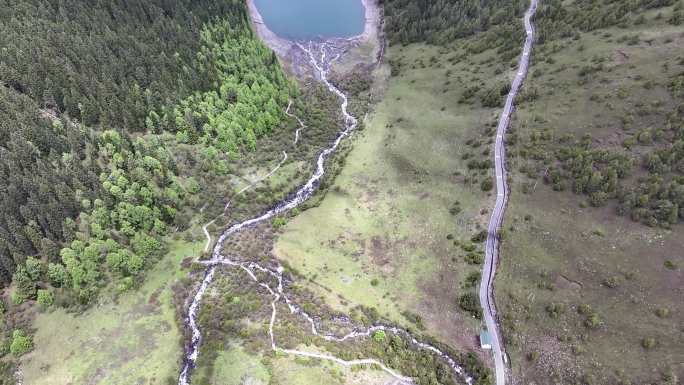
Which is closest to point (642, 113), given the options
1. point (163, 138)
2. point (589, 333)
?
point (589, 333)

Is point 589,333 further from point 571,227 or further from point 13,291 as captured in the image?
point 13,291

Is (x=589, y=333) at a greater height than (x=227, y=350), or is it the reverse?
(x=227, y=350)

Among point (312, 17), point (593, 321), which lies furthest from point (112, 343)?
point (312, 17)

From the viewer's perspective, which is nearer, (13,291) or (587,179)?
(13,291)

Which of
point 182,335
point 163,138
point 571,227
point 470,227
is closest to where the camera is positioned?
point 182,335

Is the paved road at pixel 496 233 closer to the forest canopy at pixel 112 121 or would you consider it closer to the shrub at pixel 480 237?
the shrub at pixel 480 237

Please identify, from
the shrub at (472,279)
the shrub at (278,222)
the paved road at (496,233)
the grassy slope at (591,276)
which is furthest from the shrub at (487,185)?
the shrub at (278,222)

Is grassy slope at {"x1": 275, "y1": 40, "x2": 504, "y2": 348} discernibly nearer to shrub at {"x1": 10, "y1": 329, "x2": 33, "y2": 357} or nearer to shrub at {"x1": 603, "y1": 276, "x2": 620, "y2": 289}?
shrub at {"x1": 603, "y1": 276, "x2": 620, "y2": 289}
